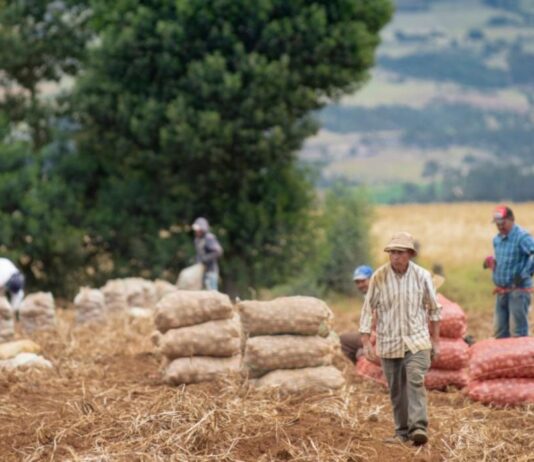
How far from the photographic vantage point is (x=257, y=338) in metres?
12.3

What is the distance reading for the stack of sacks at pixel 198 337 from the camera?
1277cm

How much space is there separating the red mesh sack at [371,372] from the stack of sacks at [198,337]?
1494 mm

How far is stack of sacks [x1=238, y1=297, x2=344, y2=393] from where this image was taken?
39.5 feet

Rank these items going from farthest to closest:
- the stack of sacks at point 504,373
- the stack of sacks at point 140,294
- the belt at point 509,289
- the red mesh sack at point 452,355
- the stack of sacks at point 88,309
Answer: the stack of sacks at point 140,294 → the stack of sacks at point 88,309 → the belt at point 509,289 → the red mesh sack at point 452,355 → the stack of sacks at point 504,373

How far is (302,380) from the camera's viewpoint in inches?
473

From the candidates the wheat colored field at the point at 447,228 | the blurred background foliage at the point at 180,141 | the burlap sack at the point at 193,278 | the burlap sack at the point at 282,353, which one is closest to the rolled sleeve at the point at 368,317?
the burlap sack at the point at 282,353

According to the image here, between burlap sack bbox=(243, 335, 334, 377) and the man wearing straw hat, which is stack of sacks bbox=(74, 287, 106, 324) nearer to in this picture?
burlap sack bbox=(243, 335, 334, 377)

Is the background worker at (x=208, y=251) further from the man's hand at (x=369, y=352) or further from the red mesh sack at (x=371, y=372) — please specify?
the man's hand at (x=369, y=352)

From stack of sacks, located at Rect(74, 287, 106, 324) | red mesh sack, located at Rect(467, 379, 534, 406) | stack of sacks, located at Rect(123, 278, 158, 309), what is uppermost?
red mesh sack, located at Rect(467, 379, 534, 406)

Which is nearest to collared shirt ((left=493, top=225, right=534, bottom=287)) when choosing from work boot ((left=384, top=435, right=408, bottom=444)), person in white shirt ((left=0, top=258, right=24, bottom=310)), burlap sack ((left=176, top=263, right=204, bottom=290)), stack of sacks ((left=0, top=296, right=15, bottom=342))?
work boot ((left=384, top=435, right=408, bottom=444))

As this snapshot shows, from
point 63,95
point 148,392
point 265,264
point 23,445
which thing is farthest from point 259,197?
point 23,445

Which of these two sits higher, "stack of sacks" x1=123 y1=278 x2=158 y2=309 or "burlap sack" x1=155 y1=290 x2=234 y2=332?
"burlap sack" x1=155 y1=290 x2=234 y2=332

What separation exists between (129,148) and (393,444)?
21197mm

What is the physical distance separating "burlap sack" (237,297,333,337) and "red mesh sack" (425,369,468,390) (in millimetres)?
1543
